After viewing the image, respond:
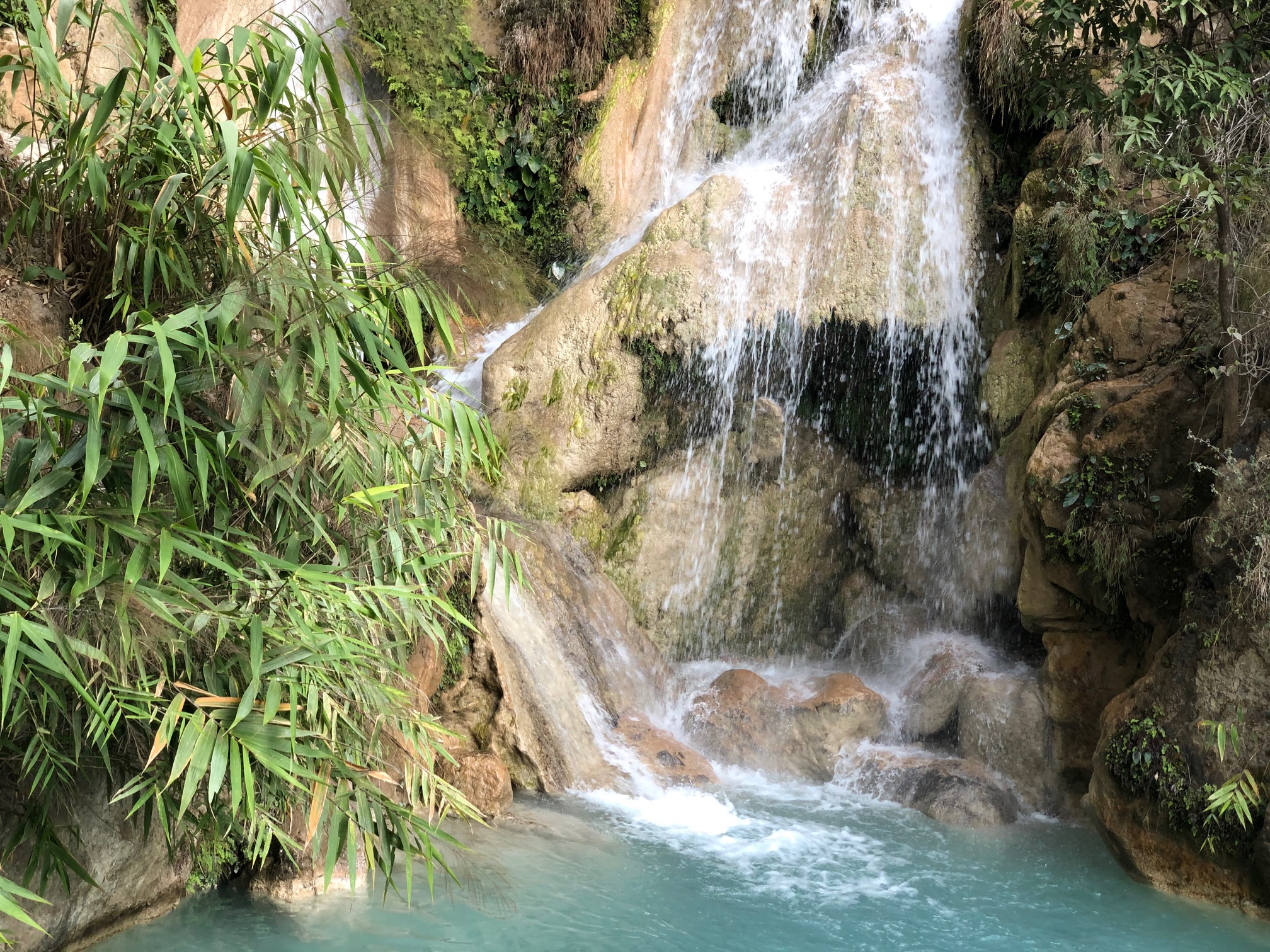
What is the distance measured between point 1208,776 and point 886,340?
4.15 metres

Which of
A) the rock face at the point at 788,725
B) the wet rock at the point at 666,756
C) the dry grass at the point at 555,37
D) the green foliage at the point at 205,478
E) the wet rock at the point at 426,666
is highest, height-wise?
the dry grass at the point at 555,37

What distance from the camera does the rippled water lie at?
14.6ft

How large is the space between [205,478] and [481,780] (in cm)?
337

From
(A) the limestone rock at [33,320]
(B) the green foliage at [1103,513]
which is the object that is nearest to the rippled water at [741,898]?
(B) the green foliage at [1103,513]

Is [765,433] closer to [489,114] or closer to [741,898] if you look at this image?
[741,898]

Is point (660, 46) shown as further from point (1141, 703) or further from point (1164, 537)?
point (1141, 703)

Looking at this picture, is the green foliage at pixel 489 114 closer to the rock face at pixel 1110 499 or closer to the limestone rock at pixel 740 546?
the limestone rock at pixel 740 546

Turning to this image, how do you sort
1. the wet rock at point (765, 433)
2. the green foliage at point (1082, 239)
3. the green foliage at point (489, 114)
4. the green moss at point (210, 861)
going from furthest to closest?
the green foliage at point (489, 114) → the wet rock at point (765, 433) → the green foliage at point (1082, 239) → the green moss at point (210, 861)

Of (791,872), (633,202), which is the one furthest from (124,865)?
(633,202)

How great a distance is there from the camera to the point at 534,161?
424 inches

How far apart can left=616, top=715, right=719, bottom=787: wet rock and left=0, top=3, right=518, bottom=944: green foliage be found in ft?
9.82

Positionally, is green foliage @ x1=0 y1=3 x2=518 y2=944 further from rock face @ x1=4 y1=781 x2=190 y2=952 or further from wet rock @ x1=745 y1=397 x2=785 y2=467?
wet rock @ x1=745 y1=397 x2=785 y2=467

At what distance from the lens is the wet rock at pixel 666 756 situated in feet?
21.4

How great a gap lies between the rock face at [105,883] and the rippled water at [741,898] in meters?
0.10
